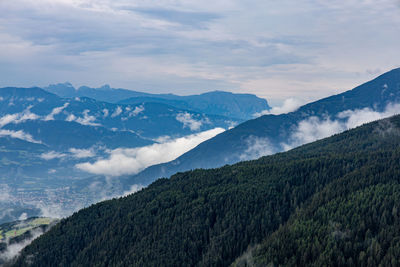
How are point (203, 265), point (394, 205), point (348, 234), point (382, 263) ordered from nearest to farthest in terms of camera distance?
1. point (382, 263)
2. point (348, 234)
3. point (394, 205)
4. point (203, 265)

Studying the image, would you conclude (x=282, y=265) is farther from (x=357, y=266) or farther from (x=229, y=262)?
(x=229, y=262)

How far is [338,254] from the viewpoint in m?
157

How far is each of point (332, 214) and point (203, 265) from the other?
255 feet

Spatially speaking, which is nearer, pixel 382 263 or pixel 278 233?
pixel 382 263

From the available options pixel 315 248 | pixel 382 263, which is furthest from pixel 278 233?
pixel 382 263

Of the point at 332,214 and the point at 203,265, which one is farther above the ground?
the point at 332,214

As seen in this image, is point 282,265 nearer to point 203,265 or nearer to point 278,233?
point 278,233

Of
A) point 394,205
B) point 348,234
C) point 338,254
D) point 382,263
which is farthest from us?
point 394,205

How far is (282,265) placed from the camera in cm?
15800

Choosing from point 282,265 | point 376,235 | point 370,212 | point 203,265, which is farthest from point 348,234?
point 203,265

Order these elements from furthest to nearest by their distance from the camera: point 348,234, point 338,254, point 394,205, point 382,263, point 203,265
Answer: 1. point 203,265
2. point 394,205
3. point 348,234
4. point 338,254
5. point 382,263

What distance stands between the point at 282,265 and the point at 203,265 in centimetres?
5685

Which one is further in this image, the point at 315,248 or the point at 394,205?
the point at 394,205

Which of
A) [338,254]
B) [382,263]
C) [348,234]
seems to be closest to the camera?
[382,263]
